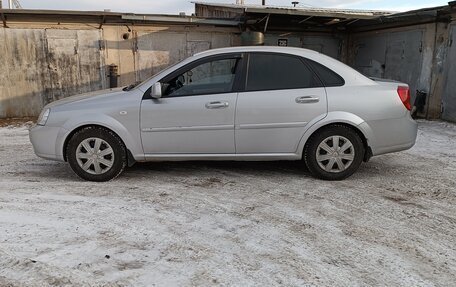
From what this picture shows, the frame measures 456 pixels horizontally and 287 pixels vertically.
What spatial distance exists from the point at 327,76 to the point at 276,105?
74 cm

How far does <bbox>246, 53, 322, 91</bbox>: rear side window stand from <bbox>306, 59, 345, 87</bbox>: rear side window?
67 mm

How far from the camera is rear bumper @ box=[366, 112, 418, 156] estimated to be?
4605 millimetres

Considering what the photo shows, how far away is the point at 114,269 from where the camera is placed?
8.95 feet

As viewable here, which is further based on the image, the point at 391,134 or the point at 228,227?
the point at 391,134

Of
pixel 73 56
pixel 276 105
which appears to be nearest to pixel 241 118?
pixel 276 105

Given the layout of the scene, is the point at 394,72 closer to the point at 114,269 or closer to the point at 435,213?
the point at 435,213

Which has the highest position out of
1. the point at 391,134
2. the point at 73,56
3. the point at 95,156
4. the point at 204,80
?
the point at 73,56

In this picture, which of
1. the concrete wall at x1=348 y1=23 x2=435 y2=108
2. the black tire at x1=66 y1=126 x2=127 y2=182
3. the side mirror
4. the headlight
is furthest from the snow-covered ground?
the concrete wall at x1=348 y1=23 x2=435 y2=108

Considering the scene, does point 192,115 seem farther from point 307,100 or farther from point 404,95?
point 404,95

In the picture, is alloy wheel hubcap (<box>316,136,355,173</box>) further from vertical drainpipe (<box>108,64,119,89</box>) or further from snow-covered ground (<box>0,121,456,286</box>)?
vertical drainpipe (<box>108,64,119,89</box>)

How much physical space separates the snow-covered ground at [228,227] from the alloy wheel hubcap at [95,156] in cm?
21

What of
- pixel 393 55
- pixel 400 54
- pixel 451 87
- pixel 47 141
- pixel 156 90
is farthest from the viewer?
pixel 393 55

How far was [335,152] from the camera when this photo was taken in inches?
183

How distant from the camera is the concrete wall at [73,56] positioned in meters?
10.4
